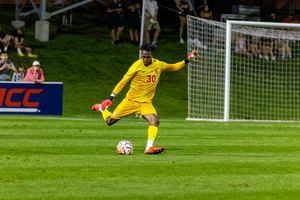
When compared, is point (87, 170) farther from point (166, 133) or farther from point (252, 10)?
point (252, 10)

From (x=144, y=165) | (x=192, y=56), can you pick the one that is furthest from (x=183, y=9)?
(x=144, y=165)

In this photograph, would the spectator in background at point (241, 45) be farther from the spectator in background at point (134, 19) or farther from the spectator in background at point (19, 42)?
the spectator in background at point (19, 42)

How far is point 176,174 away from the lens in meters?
9.05

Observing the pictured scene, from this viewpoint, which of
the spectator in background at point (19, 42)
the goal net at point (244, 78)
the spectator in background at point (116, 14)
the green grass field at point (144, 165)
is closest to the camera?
the green grass field at point (144, 165)

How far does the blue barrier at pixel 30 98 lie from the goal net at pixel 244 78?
189 inches

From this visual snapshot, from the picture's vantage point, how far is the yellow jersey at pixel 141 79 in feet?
39.4

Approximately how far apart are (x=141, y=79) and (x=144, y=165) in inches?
104

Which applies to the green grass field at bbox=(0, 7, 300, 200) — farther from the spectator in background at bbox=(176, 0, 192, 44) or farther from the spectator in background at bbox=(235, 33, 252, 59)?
the spectator in background at bbox=(176, 0, 192, 44)

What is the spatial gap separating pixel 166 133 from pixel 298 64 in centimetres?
1538

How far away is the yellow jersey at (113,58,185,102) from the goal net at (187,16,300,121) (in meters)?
11.0

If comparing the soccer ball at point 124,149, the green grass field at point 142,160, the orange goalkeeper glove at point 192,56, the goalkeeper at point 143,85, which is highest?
the orange goalkeeper glove at point 192,56

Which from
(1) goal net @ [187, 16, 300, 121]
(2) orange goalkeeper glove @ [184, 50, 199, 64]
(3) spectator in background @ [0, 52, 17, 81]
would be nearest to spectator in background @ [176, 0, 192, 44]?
(1) goal net @ [187, 16, 300, 121]

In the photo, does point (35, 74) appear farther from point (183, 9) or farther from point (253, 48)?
point (183, 9)

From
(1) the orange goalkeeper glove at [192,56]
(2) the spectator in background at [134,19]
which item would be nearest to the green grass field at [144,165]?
(1) the orange goalkeeper glove at [192,56]
